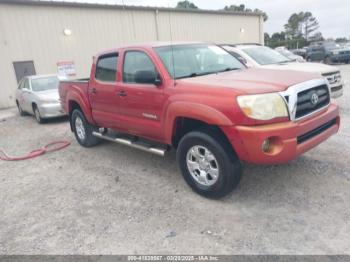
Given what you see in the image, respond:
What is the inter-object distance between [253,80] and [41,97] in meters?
7.57

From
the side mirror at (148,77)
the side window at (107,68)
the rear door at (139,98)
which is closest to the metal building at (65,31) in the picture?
the side window at (107,68)

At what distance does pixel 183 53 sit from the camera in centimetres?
459

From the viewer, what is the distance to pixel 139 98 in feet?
14.6

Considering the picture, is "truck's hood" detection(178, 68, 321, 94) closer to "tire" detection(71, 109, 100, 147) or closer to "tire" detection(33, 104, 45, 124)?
"tire" detection(71, 109, 100, 147)

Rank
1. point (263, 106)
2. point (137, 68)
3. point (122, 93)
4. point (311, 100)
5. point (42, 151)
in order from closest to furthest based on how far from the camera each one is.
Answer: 1. point (263, 106)
2. point (311, 100)
3. point (137, 68)
4. point (122, 93)
5. point (42, 151)

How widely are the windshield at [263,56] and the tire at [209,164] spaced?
5066 mm

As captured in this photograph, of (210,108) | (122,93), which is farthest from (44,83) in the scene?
(210,108)

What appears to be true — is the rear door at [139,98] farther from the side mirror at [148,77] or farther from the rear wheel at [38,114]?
the rear wheel at [38,114]

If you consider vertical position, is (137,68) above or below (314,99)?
above

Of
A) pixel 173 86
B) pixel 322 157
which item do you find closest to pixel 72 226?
pixel 173 86

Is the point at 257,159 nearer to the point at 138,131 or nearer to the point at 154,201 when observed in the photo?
the point at 154,201

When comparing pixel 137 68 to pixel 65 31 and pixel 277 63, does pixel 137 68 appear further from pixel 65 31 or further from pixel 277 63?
pixel 65 31

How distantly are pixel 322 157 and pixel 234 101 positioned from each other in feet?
7.64

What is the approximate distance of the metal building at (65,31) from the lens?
13.9 meters
